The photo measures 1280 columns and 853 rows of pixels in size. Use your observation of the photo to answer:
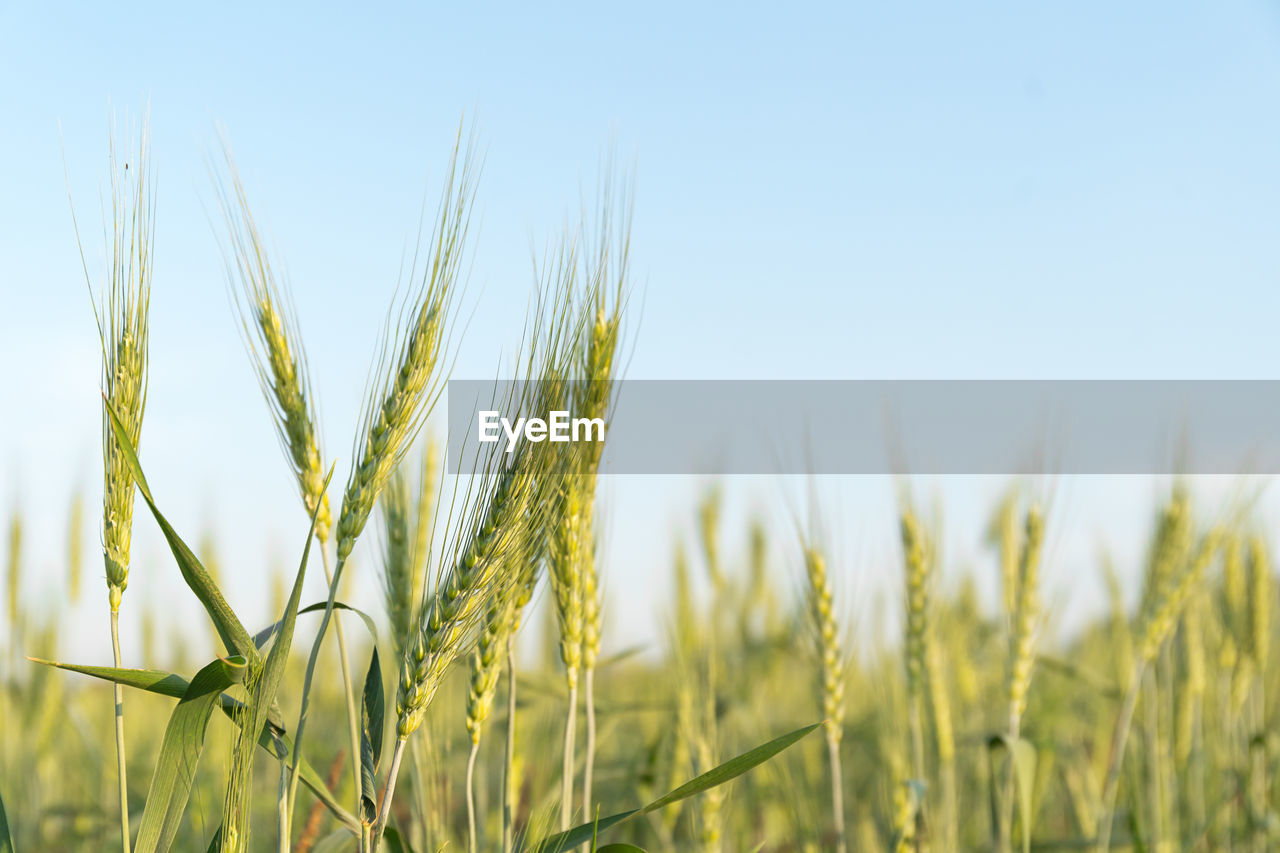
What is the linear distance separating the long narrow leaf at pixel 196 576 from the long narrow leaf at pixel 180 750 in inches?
1.3

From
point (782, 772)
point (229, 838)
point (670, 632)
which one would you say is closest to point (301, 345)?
point (229, 838)

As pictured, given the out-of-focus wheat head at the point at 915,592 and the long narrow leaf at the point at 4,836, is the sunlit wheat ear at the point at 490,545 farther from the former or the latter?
the out-of-focus wheat head at the point at 915,592

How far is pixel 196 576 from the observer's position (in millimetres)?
1027

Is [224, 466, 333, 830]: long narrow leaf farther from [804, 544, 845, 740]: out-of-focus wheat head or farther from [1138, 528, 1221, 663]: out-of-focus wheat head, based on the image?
[1138, 528, 1221, 663]: out-of-focus wheat head

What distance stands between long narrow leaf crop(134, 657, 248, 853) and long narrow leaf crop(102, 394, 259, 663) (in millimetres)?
34

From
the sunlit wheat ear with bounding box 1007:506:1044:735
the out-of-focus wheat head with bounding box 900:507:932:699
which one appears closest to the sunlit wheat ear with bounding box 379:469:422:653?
the out-of-focus wheat head with bounding box 900:507:932:699

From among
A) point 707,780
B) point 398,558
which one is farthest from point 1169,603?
point 398,558

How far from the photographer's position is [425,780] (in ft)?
5.05

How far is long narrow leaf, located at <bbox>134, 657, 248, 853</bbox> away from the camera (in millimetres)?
1052

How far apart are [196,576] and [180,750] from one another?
23 cm

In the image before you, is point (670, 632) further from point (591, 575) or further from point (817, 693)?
point (591, 575)

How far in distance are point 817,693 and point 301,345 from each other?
1.25 meters

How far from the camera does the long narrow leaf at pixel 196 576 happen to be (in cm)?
98

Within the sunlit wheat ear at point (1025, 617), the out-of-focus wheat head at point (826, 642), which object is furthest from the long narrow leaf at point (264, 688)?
the sunlit wheat ear at point (1025, 617)
